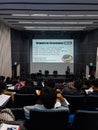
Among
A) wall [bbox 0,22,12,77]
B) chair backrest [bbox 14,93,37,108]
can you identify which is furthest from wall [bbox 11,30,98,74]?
chair backrest [bbox 14,93,37,108]

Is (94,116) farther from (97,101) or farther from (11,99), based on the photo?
(11,99)

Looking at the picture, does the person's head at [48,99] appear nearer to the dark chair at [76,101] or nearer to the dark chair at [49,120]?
the dark chair at [49,120]

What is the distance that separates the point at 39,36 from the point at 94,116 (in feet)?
36.9

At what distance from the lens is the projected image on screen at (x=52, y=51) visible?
12305 mm

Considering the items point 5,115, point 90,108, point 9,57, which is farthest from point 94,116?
point 9,57

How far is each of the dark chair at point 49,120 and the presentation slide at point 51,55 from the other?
32.9ft

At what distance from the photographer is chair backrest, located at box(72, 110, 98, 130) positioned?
2.14m

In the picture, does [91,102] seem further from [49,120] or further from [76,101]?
[49,120]

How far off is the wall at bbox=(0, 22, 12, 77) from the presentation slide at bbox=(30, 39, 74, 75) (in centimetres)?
244

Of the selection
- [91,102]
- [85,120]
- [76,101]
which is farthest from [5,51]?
[85,120]

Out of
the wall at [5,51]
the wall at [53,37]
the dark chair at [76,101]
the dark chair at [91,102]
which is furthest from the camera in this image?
the wall at [53,37]

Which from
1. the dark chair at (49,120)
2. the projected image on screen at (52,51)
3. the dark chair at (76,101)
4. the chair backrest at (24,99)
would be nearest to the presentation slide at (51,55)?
the projected image on screen at (52,51)

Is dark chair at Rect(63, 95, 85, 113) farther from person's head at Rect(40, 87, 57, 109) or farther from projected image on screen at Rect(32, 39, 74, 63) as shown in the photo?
projected image on screen at Rect(32, 39, 74, 63)

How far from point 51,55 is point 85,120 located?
10189 millimetres
